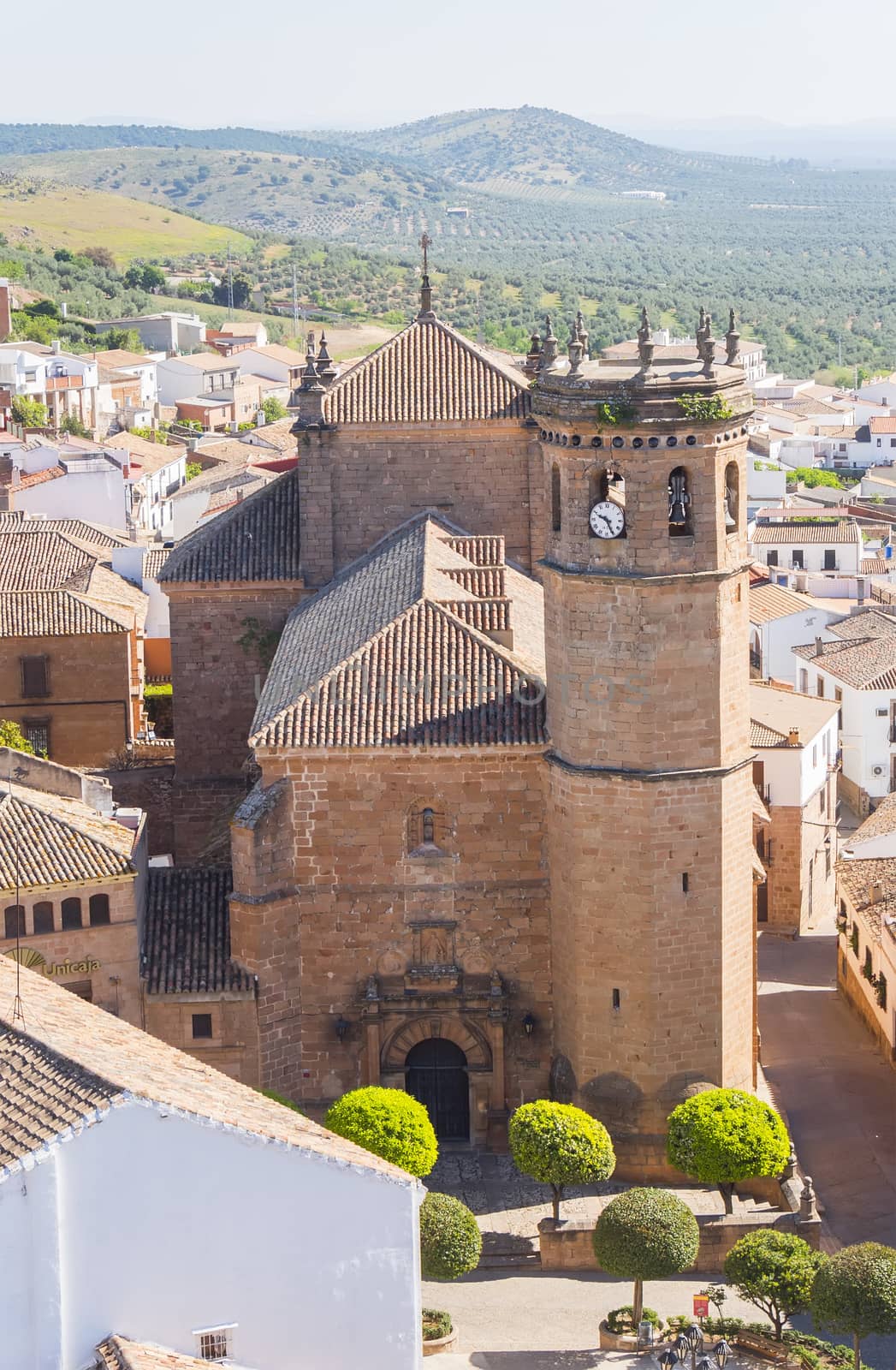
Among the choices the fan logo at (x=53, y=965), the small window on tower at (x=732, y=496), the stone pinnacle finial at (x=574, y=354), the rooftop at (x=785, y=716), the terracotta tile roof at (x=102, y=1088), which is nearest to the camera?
the terracotta tile roof at (x=102, y=1088)

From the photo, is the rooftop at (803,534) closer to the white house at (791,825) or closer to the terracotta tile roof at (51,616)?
the white house at (791,825)

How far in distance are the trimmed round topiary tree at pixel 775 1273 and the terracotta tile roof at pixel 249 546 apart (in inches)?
753

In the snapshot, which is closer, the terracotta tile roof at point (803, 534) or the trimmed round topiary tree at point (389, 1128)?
the trimmed round topiary tree at point (389, 1128)

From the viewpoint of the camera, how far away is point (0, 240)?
158000 millimetres

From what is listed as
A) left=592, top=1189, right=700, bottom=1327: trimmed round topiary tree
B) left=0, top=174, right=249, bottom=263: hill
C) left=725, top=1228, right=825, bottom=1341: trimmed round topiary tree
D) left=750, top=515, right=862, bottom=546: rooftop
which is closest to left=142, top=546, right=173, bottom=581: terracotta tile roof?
left=750, top=515, right=862, bottom=546: rooftop

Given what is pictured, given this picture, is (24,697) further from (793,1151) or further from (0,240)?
(0,240)

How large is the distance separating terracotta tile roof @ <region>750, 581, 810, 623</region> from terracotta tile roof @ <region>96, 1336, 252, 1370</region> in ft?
158

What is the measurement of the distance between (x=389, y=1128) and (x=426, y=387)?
17577mm

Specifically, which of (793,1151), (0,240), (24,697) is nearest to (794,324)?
(0,240)

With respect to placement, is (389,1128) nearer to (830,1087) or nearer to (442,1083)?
(442,1083)

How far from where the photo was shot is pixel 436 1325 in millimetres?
28859

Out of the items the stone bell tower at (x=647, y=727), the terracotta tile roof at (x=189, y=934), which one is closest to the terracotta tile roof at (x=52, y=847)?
the terracotta tile roof at (x=189, y=934)

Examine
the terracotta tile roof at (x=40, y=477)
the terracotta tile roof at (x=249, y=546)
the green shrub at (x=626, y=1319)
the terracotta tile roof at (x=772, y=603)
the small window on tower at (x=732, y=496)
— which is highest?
the small window on tower at (x=732, y=496)

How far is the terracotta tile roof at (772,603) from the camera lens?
70000 mm
